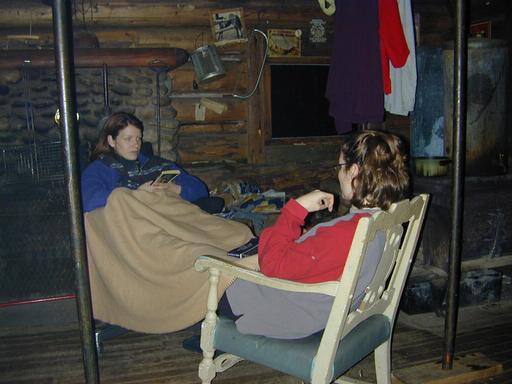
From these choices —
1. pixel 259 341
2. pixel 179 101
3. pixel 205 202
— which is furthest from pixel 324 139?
pixel 259 341

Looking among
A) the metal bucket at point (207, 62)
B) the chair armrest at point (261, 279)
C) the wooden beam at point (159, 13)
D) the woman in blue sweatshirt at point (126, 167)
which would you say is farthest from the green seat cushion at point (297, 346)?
the wooden beam at point (159, 13)

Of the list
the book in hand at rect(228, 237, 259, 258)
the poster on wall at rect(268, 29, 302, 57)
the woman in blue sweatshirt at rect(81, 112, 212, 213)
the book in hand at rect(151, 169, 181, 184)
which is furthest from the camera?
the poster on wall at rect(268, 29, 302, 57)

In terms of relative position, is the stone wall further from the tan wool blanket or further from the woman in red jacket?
the woman in red jacket

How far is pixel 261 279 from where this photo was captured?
69.7 inches

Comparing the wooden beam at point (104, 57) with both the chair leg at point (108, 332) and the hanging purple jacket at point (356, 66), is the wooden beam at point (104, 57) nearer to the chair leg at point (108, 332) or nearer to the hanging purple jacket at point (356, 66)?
the hanging purple jacket at point (356, 66)

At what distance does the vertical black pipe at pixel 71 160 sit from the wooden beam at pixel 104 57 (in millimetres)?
3223

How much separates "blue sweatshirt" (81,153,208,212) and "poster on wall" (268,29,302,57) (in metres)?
2.81

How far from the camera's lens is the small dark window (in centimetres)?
579

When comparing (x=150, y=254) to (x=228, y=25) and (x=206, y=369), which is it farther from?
(x=228, y=25)

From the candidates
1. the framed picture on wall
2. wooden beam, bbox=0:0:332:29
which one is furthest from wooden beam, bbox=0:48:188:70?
the framed picture on wall

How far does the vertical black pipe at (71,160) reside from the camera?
1440mm

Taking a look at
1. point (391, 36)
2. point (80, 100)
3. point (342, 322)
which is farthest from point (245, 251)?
point (80, 100)

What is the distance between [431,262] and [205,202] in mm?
1805

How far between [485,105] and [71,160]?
3.58 m
